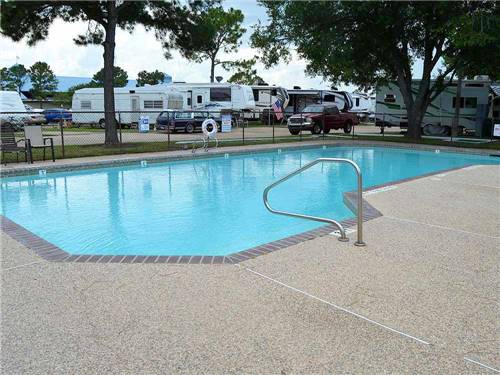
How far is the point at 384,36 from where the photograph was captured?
20.1 m

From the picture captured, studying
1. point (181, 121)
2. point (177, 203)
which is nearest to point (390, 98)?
point (181, 121)

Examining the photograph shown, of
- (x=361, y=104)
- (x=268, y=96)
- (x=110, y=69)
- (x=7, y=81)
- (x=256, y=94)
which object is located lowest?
(x=361, y=104)

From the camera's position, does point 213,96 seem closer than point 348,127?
No

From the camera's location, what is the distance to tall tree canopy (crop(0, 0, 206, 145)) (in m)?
15.5

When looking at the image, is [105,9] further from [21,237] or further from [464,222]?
[464,222]

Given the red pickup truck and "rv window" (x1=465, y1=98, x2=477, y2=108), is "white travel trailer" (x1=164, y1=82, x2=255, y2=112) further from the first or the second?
"rv window" (x1=465, y1=98, x2=477, y2=108)

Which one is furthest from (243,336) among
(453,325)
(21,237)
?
(21,237)

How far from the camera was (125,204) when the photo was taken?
888 cm

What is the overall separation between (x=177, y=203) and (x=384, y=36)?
49.2 ft

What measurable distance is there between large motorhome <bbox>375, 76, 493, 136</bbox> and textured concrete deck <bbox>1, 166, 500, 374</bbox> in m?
21.0

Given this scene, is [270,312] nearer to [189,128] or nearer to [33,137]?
[33,137]

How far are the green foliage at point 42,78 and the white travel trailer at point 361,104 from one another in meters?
41.4

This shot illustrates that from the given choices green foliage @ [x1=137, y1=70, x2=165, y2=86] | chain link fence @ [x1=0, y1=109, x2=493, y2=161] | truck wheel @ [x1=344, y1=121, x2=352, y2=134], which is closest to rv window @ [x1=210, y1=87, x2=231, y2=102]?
chain link fence @ [x1=0, y1=109, x2=493, y2=161]

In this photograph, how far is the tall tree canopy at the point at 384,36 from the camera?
17016 millimetres
